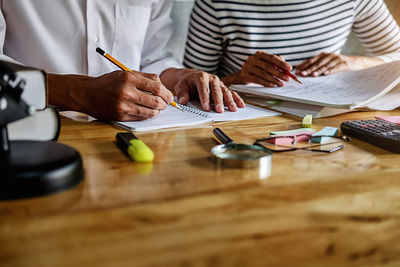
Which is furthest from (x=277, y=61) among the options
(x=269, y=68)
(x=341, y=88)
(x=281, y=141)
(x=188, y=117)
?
(x=281, y=141)

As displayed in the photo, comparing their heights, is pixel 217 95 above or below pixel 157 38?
below

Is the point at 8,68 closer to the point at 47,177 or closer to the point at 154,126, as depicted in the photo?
the point at 47,177

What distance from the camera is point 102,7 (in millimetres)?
1313

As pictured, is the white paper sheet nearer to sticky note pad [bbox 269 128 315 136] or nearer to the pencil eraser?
sticky note pad [bbox 269 128 315 136]

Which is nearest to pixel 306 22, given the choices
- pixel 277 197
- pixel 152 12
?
pixel 152 12

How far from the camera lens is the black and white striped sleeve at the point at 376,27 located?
5.93ft

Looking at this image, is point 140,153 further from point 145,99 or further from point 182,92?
point 182,92

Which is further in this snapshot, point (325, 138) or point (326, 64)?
point (326, 64)

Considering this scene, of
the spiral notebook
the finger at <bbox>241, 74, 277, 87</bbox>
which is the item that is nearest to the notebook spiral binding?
the spiral notebook

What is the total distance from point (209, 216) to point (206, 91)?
613mm

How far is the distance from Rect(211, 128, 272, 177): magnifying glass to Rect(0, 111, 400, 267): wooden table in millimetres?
16

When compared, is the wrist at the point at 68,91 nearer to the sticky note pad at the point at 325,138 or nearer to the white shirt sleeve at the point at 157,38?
the sticky note pad at the point at 325,138

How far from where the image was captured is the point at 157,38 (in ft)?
5.22

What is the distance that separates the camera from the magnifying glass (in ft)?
2.10
